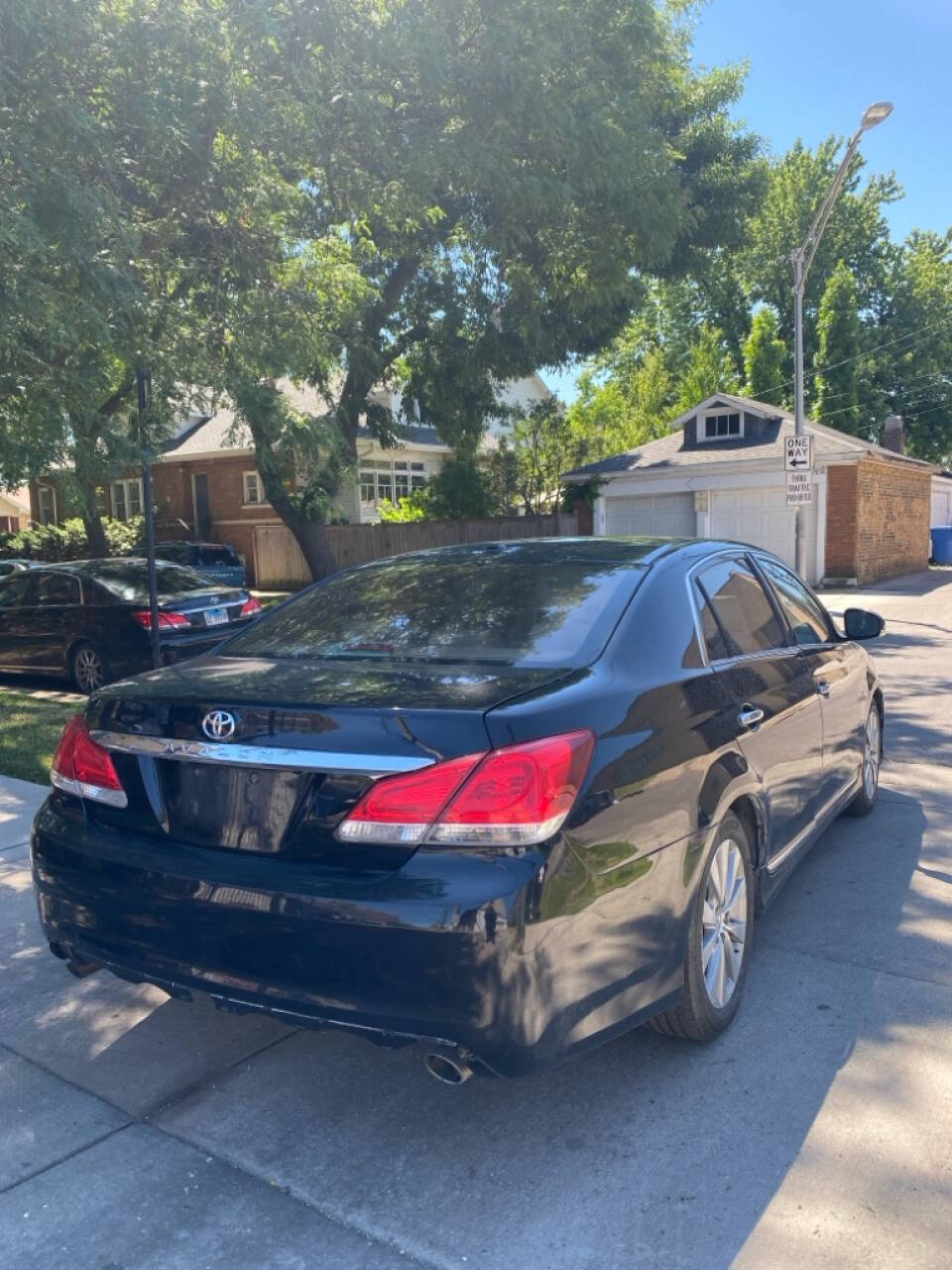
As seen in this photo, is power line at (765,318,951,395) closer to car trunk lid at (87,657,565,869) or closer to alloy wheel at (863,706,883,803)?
alloy wheel at (863,706,883,803)

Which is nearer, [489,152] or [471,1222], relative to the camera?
[471,1222]

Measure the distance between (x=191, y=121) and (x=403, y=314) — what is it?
36.7 feet

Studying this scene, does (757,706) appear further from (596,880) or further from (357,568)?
(357,568)

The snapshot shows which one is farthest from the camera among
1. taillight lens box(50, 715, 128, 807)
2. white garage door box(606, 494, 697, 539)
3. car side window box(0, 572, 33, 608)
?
white garage door box(606, 494, 697, 539)

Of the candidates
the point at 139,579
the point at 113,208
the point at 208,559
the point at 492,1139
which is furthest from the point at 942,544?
the point at 492,1139

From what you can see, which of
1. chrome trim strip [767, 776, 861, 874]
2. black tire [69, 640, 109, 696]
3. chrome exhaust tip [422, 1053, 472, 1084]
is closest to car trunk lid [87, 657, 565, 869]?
chrome exhaust tip [422, 1053, 472, 1084]

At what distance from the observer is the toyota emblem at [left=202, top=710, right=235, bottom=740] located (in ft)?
9.27

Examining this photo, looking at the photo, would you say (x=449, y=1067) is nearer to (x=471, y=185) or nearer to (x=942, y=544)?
(x=471, y=185)

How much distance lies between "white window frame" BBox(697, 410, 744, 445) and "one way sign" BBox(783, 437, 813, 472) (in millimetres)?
10307

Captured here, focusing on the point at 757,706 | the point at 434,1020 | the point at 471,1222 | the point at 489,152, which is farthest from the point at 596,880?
the point at 489,152

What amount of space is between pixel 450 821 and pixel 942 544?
98.7ft

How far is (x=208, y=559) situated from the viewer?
2428 cm

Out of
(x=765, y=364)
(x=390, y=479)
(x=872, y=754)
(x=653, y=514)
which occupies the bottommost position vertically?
(x=872, y=754)

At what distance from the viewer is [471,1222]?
2.53 meters
